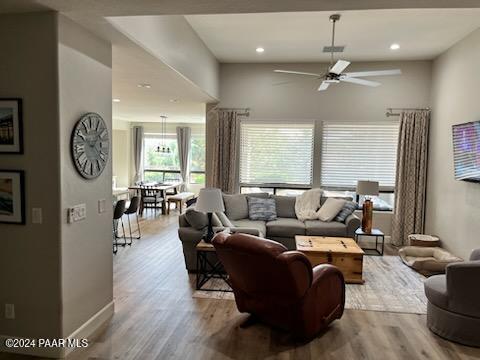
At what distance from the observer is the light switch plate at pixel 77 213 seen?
2809 millimetres

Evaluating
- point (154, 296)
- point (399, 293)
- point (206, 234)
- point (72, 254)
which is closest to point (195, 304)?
point (154, 296)

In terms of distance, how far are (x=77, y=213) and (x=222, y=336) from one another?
164cm

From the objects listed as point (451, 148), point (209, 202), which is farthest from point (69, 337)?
point (451, 148)

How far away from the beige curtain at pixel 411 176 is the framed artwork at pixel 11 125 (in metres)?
6.09

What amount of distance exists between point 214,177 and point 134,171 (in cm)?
607

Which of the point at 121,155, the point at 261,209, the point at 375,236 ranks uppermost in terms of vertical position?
the point at 121,155

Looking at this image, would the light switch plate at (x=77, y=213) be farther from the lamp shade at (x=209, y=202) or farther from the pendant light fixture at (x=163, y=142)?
→ the pendant light fixture at (x=163, y=142)

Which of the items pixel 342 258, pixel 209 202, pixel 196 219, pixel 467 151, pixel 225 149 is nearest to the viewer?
pixel 209 202

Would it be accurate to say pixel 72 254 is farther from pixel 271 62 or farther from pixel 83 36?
pixel 271 62

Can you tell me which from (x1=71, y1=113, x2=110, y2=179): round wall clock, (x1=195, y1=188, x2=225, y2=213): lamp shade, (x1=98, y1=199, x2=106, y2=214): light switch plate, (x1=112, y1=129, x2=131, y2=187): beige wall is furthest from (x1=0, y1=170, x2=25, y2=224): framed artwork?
(x1=112, y1=129, x2=131, y2=187): beige wall

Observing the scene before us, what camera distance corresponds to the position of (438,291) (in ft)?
10.5

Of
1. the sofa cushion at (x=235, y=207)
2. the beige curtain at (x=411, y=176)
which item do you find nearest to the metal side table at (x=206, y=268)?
the sofa cushion at (x=235, y=207)

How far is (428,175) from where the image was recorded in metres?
6.52

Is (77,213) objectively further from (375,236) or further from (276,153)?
(375,236)
